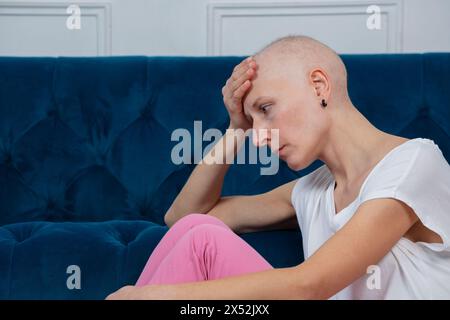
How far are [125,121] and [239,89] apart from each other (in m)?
0.56

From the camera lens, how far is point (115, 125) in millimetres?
1731

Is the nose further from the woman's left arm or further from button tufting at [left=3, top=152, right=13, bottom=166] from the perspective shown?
button tufting at [left=3, top=152, right=13, bottom=166]

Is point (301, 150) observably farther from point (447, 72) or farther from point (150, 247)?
point (447, 72)

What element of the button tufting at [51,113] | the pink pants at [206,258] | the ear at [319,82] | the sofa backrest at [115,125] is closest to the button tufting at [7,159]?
the sofa backrest at [115,125]

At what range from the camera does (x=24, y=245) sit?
4.53 feet

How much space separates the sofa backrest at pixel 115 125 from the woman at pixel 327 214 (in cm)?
38

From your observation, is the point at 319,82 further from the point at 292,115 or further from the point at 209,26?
the point at 209,26

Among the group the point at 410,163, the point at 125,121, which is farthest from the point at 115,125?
the point at 410,163

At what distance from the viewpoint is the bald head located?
1185 mm

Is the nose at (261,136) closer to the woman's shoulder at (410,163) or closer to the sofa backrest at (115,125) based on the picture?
the woman's shoulder at (410,163)

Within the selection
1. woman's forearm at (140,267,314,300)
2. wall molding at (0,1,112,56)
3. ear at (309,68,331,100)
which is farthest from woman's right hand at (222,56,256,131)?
wall molding at (0,1,112,56)

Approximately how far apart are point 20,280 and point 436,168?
2.70 feet

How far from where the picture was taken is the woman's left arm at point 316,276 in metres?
0.93
